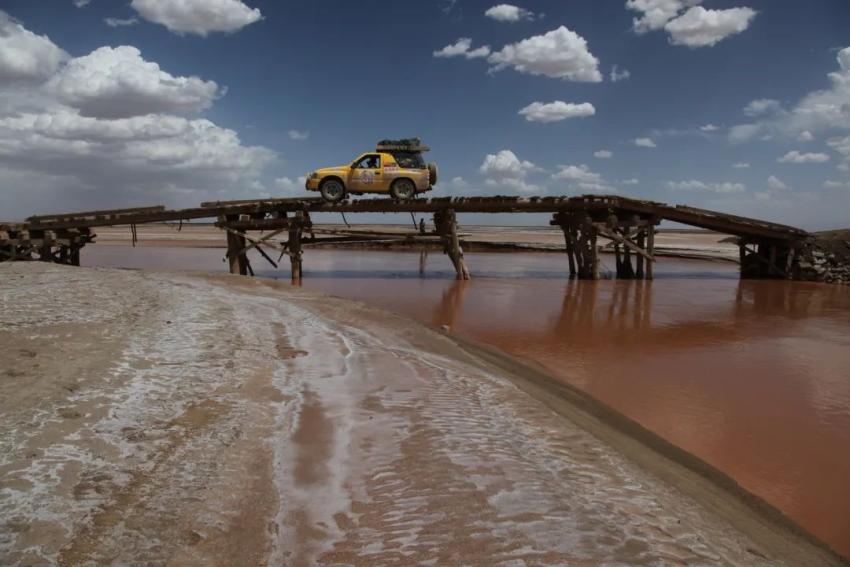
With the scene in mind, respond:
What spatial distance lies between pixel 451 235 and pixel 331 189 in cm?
431

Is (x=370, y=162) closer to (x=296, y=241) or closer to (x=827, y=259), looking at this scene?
(x=296, y=241)

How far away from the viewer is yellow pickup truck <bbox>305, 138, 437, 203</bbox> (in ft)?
51.5

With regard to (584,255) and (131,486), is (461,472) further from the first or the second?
(584,255)

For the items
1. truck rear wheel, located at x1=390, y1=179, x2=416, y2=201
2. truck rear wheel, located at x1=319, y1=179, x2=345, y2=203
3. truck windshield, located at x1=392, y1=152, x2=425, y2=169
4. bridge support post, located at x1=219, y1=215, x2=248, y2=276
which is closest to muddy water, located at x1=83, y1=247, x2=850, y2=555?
bridge support post, located at x1=219, y1=215, x2=248, y2=276

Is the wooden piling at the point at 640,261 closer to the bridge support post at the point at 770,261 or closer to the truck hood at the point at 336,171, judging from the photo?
the bridge support post at the point at 770,261

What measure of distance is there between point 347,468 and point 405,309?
8.28 m

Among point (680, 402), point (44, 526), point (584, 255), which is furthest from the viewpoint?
point (584, 255)

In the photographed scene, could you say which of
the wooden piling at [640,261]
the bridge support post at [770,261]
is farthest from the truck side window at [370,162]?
the bridge support post at [770,261]

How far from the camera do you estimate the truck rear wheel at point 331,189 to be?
15867mm

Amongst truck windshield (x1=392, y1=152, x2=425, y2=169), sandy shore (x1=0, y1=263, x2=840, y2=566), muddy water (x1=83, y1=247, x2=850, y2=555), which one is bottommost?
muddy water (x1=83, y1=247, x2=850, y2=555)

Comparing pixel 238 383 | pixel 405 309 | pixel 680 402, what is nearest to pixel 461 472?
pixel 238 383

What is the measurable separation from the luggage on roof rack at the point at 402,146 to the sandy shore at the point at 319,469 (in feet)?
36.5

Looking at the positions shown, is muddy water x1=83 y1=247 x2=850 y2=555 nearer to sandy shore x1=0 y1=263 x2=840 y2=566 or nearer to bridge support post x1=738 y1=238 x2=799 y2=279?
sandy shore x1=0 y1=263 x2=840 y2=566

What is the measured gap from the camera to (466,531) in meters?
2.39
